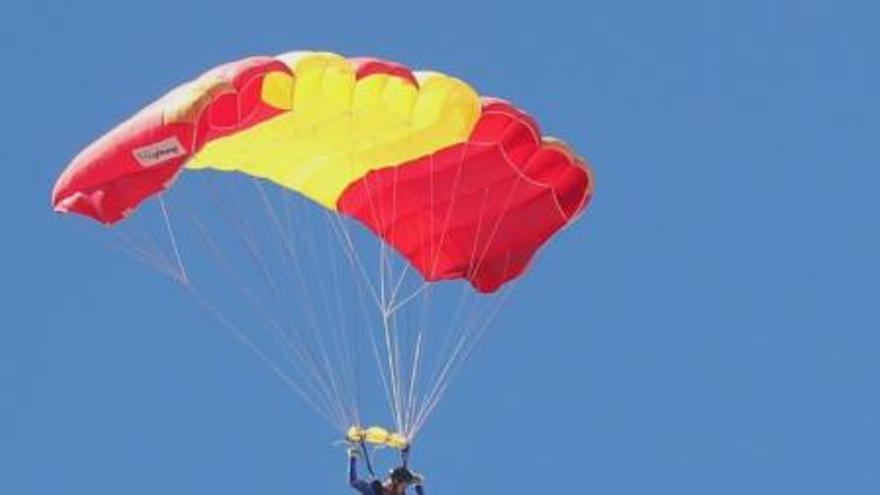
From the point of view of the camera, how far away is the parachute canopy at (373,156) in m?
35.8

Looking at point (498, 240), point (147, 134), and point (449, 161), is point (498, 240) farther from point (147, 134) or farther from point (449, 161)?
point (147, 134)

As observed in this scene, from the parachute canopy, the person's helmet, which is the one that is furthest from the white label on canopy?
the person's helmet

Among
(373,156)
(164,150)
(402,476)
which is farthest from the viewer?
(373,156)

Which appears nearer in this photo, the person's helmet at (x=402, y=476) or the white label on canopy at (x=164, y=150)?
the white label on canopy at (x=164, y=150)

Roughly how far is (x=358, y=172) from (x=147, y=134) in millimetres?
3244

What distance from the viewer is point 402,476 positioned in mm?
36438

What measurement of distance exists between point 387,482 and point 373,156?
323cm

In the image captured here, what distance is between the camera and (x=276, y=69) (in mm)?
36375

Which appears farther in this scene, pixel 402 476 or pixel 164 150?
pixel 402 476

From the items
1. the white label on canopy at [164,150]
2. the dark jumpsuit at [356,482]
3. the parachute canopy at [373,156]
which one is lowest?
the dark jumpsuit at [356,482]

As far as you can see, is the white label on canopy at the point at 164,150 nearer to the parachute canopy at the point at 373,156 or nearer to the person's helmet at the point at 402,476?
the parachute canopy at the point at 373,156

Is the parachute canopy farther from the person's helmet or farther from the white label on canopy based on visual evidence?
the person's helmet

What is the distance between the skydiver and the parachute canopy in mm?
2621

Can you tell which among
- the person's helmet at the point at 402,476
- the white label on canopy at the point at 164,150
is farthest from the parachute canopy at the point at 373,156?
the person's helmet at the point at 402,476
